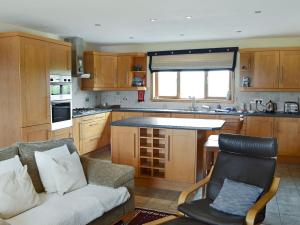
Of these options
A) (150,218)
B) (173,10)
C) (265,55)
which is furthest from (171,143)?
(265,55)

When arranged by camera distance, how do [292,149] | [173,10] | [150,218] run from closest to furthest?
1. [150,218]
2. [173,10]
3. [292,149]

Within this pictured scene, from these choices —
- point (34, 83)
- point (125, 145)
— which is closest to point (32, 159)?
point (125, 145)

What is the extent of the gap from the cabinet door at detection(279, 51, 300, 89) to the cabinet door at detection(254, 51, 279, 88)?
109mm

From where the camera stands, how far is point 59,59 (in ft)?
17.0

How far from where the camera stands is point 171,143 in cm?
422

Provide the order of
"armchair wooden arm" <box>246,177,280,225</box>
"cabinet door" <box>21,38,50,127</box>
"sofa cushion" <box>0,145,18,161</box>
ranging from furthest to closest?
"cabinet door" <box>21,38,50,127</box>
"sofa cushion" <box>0,145,18,161</box>
"armchair wooden arm" <box>246,177,280,225</box>

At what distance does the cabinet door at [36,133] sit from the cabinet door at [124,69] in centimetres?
254

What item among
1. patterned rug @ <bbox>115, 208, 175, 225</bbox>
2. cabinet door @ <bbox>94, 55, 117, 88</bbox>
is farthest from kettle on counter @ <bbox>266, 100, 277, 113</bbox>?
patterned rug @ <bbox>115, 208, 175, 225</bbox>

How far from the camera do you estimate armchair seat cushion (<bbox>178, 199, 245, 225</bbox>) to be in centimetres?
244

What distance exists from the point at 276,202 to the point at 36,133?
3.57m

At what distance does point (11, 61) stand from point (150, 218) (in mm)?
2963

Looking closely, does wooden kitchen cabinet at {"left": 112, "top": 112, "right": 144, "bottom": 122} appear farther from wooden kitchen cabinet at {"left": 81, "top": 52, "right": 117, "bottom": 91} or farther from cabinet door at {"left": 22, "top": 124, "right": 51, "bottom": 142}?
cabinet door at {"left": 22, "top": 124, "right": 51, "bottom": 142}

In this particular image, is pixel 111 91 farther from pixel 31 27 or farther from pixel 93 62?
pixel 31 27

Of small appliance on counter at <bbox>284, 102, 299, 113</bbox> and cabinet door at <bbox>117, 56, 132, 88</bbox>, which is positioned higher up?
cabinet door at <bbox>117, 56, 132, 88</bbox>
